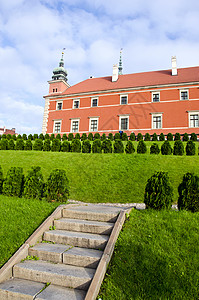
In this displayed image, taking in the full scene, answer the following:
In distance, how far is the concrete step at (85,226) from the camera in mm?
4660

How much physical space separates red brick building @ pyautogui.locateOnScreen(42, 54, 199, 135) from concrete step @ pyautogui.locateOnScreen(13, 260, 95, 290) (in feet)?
79.3

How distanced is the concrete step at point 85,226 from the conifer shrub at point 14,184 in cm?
274

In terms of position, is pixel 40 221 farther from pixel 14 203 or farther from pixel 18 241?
pixel 14 203

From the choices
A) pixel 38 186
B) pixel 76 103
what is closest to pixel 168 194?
pixel 38 186

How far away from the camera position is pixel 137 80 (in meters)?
A: 30.0

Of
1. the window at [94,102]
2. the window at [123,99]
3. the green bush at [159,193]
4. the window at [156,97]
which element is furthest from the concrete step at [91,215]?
the window at [94,102]

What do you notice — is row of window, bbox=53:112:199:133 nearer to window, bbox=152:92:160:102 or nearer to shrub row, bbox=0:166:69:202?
window, bbox=152:92:160:102

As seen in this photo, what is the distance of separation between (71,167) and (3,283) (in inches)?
329

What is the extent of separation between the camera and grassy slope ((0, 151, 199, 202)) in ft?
30.2

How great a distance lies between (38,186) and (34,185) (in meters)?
0.14

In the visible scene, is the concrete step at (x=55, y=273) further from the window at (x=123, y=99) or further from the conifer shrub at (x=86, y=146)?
the window at (x=123, y=99)

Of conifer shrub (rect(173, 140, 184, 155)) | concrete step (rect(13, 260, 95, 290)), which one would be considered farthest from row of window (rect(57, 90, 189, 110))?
concrete step (rect(13, 260, 95, 290))

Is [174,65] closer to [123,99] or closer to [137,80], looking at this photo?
[137,80]

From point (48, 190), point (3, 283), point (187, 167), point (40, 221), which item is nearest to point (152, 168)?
point (187, 167)
